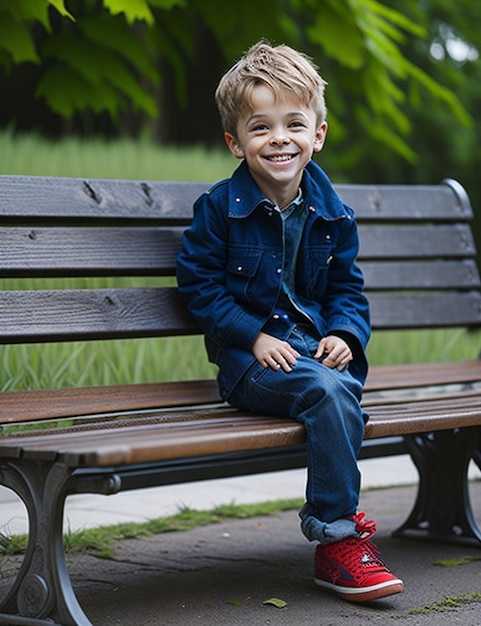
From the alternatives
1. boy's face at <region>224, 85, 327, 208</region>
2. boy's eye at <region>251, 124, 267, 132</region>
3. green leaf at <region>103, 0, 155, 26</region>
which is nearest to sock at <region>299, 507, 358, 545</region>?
boy's face at <region>224, 85, 327, 208</region>

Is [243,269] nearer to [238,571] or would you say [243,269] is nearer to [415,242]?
[238,571]

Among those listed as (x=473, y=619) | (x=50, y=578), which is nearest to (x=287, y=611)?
(x=473, y=619)

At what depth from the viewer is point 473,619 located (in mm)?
2785

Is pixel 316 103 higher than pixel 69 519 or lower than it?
higher

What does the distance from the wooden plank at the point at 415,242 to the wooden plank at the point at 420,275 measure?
29mm

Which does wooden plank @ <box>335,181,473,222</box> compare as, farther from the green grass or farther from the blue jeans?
the blue jeans

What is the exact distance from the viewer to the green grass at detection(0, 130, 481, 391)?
387 cm

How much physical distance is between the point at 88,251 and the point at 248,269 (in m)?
0.48

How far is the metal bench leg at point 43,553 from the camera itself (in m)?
2.45

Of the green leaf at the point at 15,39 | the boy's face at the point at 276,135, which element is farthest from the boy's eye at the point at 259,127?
the green leaf at the point at 15,39

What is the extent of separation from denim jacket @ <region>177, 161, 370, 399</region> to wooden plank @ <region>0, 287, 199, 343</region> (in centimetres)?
14

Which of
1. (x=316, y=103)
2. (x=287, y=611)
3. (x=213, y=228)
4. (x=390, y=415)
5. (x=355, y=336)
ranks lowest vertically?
(x=287, y=611)

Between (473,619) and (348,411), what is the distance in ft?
1.88

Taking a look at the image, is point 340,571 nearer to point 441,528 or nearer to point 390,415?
point 390,415
